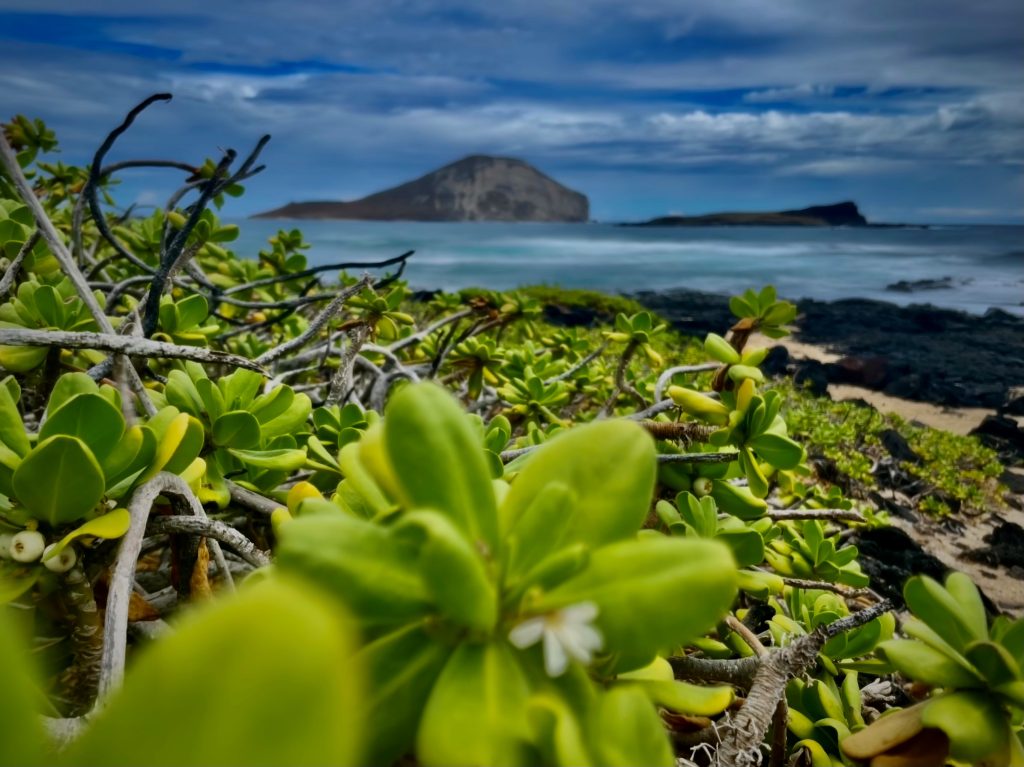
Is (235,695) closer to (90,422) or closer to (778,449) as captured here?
(90,422)

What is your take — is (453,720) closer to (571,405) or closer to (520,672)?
(520,672)

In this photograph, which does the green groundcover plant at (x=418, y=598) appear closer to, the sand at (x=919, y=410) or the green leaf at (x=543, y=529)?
the green leaf at (x=543, y=529)

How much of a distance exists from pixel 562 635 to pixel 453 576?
0.27 ft

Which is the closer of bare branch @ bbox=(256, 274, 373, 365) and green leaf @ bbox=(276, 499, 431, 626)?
green leaf @ bbox=(276, 499, 431, 626)

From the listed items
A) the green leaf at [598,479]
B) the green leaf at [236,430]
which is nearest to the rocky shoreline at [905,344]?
the green leaf at [236,430]

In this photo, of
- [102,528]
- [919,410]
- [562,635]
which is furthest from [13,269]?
[919,410]

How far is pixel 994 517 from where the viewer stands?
4414 mm

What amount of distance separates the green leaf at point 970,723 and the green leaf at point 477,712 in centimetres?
42

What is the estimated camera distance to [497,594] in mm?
450

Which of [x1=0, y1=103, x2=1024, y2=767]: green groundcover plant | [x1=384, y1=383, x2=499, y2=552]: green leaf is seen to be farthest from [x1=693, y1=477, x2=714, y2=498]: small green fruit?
[x1=384, y1=383, x2=499, y2=552]: green leaf

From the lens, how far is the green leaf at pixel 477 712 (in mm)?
372

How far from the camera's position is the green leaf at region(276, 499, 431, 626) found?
0.38 meters

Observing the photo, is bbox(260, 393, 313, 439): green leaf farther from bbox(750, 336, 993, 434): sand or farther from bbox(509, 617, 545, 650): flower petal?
bbox(750, 336, 993, 434): sand

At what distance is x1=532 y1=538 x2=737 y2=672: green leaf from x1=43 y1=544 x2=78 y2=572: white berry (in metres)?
0.51
